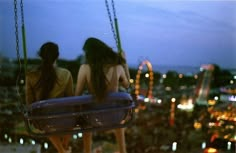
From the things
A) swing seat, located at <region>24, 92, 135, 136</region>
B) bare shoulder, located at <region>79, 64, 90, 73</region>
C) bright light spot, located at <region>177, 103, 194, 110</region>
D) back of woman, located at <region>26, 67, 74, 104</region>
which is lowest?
bright light spot, located at <region>177, 103, 194, 110</region>

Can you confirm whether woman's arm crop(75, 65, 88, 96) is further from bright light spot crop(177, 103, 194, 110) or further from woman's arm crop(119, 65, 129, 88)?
bright light spot crop(177, 103, 194, 110)

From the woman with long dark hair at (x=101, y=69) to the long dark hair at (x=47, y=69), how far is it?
121mm

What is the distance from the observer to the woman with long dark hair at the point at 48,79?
1.60 meters

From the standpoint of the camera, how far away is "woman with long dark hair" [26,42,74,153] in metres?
1.60

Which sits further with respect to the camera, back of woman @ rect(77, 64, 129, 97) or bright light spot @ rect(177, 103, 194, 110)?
bright light spot @ rect(177, 103, 194, 110)

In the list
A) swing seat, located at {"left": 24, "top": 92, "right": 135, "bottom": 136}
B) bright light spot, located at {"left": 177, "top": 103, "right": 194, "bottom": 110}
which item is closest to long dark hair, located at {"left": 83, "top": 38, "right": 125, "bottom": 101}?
swing seat, located at {"left": 24, "top": 92, "right": 135, "bottom": 136}

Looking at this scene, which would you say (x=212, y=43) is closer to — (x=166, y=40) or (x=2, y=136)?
(x=166, y=40)

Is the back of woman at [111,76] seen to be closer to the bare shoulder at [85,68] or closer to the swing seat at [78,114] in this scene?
the bare shoulder at [85,68]

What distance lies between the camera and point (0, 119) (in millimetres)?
2828

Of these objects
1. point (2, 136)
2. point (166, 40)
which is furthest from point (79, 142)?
point (166, 40)

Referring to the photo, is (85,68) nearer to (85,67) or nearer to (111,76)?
(85,67)

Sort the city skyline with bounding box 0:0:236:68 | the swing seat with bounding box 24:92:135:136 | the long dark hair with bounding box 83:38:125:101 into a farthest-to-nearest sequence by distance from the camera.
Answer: the city skyline with bounding box 0:0:236:68 → the long dark hair with bounding box 83:38:125:101 → the swing seat with bounding box 24:92:135:136

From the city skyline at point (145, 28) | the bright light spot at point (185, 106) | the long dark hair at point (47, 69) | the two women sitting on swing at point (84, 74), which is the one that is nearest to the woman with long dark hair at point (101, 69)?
the two women sitting on swing at point (84, 74)

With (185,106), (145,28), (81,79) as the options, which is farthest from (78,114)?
(185,106)
